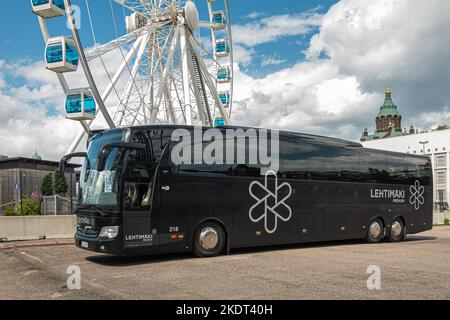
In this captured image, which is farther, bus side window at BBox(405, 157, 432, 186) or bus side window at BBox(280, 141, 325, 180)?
bus side window at BBox(405, 157, 432, 186)

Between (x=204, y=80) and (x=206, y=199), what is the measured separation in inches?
761

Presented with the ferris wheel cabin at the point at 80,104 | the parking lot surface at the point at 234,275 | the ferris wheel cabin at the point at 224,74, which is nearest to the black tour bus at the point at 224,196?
the parking lot surface at the point at 234,275

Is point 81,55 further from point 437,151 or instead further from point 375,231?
point 437,151

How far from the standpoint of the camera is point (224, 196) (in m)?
12.5

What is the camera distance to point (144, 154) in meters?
11.2

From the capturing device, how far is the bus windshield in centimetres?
1086

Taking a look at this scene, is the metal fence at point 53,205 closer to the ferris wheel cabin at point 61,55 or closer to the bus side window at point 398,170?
the ferris wheel cabin at point 61,55

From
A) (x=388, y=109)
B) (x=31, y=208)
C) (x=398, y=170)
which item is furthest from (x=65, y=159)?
(x=388, y=109)

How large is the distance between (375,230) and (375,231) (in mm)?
41

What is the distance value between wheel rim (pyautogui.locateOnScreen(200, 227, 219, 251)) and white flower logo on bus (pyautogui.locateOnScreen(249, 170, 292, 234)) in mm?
1217

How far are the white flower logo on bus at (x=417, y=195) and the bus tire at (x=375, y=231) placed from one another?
6.37ft

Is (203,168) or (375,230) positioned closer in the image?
(203,168)

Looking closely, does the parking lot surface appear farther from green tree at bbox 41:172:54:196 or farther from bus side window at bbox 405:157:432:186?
green tree at bbox 41:172:54:196

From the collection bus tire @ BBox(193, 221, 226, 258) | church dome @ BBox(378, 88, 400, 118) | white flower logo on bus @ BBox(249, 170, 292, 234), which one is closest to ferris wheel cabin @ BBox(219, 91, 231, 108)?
white flower logo on bus @ BBox(249, 170, 292, 234)
